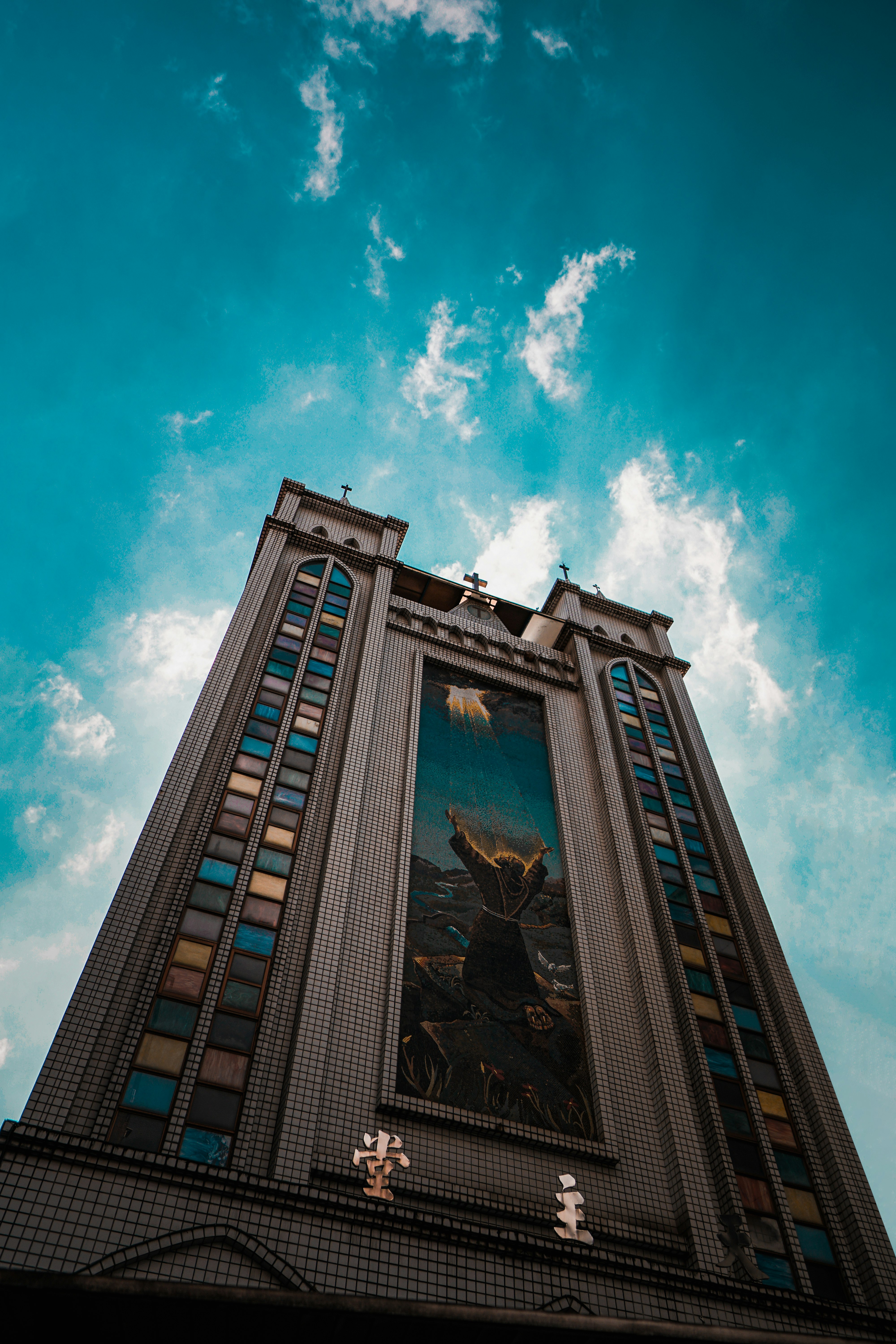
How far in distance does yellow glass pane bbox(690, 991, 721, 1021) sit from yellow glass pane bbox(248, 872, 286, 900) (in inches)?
283

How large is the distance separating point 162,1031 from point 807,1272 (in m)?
9.29

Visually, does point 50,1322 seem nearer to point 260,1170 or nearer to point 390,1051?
point 260,1170

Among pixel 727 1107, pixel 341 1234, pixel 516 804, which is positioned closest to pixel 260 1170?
pixel 341 1234

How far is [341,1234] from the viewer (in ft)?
31.3

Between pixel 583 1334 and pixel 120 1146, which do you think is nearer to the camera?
pixel 583 1334

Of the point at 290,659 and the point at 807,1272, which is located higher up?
the point at 290,659

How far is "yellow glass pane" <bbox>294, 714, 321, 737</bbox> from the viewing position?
1672 cm

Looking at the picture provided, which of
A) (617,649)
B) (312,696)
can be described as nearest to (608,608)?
(617,649)

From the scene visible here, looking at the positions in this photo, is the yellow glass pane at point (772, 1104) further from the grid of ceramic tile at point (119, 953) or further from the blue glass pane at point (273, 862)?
the grid of ceramic tile at point (119, 953)

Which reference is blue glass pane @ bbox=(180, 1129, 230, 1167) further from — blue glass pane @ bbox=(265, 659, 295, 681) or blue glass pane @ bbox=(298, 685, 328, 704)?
blue glass pane @ bbox=(265, 659, 295, 681)

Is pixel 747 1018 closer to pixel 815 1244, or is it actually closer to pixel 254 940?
pixel 815 1244

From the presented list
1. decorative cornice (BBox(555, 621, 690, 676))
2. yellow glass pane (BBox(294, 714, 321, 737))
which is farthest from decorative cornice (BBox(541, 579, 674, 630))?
yellow glass pane (BBox(294, 714, 321, 737))

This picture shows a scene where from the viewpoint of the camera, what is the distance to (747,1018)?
50.1ft

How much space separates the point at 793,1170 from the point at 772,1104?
101cm
